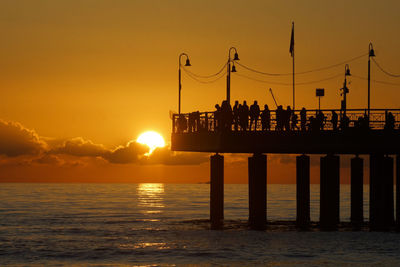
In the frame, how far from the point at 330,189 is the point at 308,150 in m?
2.98

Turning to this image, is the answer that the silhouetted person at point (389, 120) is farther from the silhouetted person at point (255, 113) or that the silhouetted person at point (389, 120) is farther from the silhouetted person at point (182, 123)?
the silhouetted person at point (182, 123)

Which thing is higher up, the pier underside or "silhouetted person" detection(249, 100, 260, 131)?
"silhouetted person" detection(249, 100, 260, 131)

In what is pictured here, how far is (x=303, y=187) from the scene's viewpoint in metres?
56.4

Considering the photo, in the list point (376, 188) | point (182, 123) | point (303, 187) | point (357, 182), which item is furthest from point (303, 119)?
point (182, 123)

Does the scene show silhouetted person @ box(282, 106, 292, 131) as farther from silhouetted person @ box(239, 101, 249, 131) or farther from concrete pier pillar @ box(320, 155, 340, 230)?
concrete pier pillar @ box(320, 155, 340, 230)

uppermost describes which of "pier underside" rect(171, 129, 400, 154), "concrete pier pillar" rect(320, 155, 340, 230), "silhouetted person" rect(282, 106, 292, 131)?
"silhouetted person" rect(282, 106, 292, 131)

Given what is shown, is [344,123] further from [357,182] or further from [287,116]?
[357,182]

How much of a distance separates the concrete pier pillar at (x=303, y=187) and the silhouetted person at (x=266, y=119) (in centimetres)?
498

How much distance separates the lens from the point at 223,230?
58531 millimetres

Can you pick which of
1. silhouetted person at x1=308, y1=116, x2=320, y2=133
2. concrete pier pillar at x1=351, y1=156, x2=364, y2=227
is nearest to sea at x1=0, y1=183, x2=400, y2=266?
concrete pier pillar at x1=351, y1=156, x2=364, y2=227

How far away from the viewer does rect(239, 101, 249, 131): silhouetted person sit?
52.3 meters

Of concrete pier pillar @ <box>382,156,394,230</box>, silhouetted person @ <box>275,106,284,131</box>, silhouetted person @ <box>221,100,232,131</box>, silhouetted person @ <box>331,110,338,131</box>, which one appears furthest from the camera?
concrete pier pillar @ <box>382,156,394,230</box>

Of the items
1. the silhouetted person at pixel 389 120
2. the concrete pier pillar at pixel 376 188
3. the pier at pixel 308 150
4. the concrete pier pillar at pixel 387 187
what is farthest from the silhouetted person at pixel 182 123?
the silhouetted person at pixel 389 120

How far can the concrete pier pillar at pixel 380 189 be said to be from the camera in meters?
53.7
